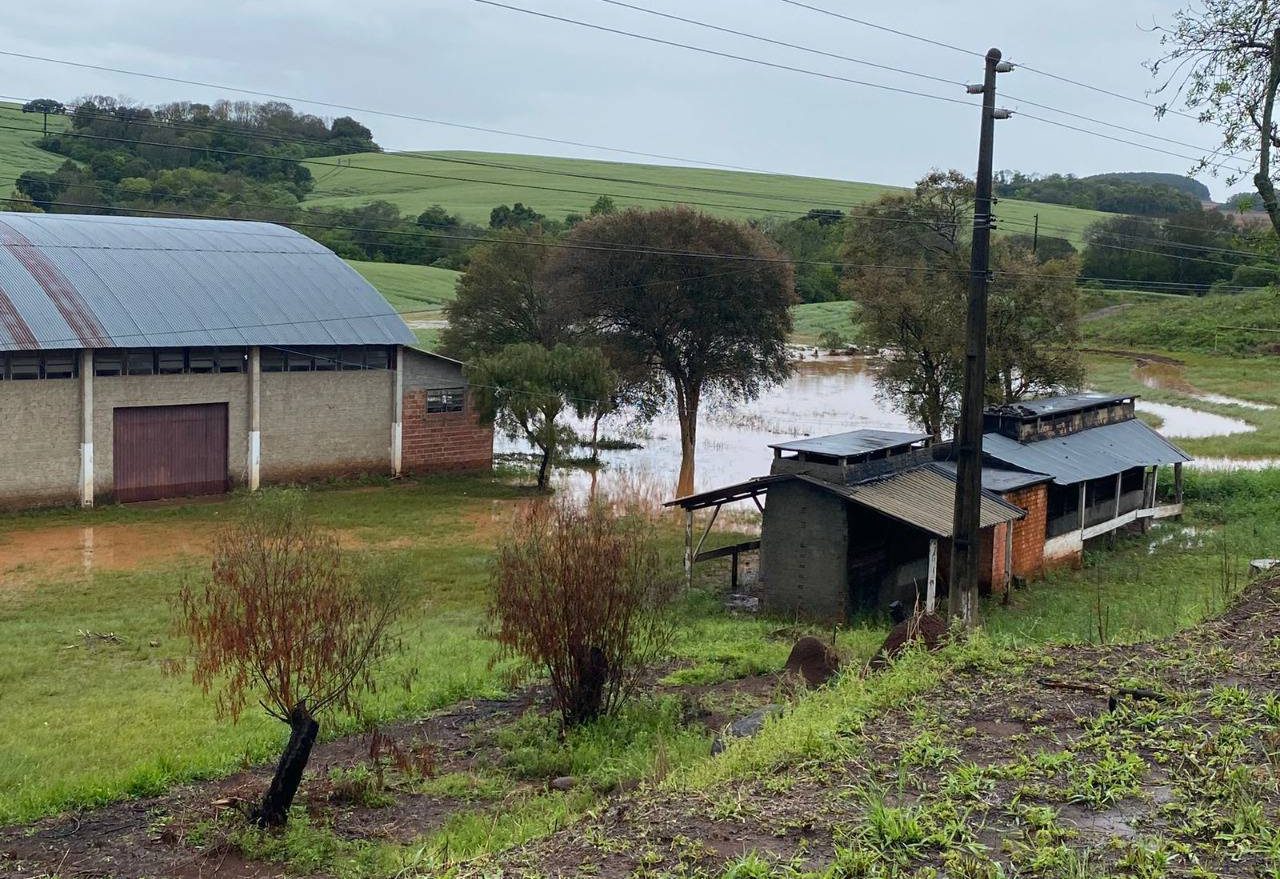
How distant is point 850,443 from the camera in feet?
71.6

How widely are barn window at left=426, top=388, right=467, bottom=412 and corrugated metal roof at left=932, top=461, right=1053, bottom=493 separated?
53.3 feet

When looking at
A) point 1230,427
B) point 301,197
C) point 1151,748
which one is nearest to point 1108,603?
point 1151,748

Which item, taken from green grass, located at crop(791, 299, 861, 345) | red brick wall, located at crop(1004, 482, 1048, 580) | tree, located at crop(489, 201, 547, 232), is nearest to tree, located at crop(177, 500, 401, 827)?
red brick wall, located at crop(1004, 482, 1048, 580)

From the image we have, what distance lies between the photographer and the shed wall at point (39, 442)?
28.7m

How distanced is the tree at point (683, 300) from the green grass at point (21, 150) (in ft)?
176

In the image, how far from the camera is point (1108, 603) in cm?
2056

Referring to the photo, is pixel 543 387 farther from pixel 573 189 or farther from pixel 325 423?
pixel 573 189

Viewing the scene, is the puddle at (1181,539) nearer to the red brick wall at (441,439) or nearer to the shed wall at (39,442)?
the red brick wall at (441,439)

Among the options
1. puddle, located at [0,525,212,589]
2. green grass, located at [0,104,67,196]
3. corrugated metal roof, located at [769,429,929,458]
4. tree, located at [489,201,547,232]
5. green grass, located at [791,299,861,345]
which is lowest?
puddle, located at [0,525,212,589]

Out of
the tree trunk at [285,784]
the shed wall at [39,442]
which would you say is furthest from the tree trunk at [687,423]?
the tree trunk at [285,784]

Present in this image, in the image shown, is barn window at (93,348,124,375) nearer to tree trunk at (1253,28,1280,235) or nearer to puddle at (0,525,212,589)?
puddle at (0,525,212,589)

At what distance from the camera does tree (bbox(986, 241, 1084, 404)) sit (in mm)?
32875

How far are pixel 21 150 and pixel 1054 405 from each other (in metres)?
87.9

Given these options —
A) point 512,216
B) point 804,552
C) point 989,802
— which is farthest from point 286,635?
point 512,216
